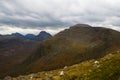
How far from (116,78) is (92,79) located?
4.10 m

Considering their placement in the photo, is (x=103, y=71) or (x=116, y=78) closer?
(x=116, y=78)

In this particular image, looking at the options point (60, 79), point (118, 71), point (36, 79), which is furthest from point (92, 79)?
point (36, 79)

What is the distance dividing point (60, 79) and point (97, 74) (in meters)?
63.9

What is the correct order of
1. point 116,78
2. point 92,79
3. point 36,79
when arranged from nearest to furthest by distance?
point 116,78, point 92,79, point 36,79

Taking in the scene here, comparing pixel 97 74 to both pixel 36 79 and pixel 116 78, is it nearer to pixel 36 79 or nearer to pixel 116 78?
pixel 116 78

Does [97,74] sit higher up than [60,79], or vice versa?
[97,74]

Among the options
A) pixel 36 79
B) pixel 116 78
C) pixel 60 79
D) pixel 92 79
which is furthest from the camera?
pixel 36 79

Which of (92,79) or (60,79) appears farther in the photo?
(60,79)

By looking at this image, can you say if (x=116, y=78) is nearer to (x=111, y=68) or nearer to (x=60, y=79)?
(x=111, y=68)

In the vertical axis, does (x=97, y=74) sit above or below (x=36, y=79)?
above

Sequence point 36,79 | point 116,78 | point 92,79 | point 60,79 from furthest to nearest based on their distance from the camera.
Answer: point 36,79, point 60,79, point 92,79, point 116,78

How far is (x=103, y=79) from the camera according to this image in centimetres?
3766

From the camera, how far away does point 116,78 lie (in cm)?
3728

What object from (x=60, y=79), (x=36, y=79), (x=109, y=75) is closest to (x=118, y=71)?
(x=109, y=75)
